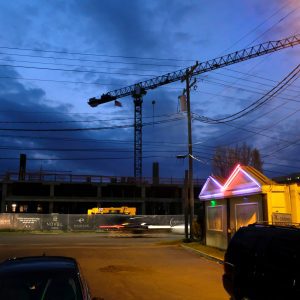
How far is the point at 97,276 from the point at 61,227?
36.5 metres

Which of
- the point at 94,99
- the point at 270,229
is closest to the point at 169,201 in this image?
the point at 94,99

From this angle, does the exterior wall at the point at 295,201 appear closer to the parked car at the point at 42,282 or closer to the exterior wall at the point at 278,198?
the exterior wall at the point at 278,198

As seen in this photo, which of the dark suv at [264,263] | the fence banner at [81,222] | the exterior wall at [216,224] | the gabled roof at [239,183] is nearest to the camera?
the dark suv at [264,263]

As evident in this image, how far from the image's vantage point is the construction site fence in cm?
5044

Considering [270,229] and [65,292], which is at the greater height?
[270,229]

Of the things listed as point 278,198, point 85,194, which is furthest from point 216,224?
point 85,194

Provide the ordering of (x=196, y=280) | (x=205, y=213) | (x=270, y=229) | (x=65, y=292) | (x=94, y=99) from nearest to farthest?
(x=65, y=292)
(x=270, y=229)
(x=196, y=280)
(x=205, y=213)
(x=94, y=99)

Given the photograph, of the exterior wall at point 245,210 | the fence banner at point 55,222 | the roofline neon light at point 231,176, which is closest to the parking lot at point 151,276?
the exterior wall at point 245,210

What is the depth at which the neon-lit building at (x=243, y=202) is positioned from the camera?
64.0 feet

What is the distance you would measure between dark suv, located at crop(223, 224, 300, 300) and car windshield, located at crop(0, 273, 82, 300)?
292 centimetres

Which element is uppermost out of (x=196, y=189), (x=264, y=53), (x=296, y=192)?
(x=264, y=53)

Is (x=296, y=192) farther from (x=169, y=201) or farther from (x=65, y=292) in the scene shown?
(x=169, y=201)

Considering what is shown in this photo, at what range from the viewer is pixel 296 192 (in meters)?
19.5

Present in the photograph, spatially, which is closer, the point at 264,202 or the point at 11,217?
the point at 264,202
